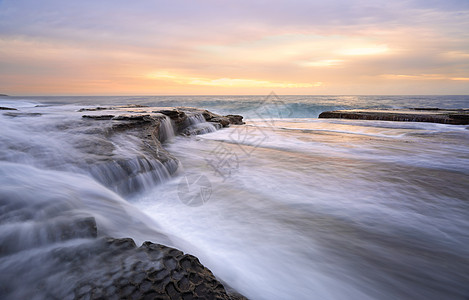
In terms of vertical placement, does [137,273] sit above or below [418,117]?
below

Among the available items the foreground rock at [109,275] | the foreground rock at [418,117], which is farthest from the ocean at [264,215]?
the foreground rock at [418,117]

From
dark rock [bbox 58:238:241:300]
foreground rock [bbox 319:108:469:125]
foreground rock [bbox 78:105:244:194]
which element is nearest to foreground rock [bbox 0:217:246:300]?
dark rock [bbox 58:238:241:300]

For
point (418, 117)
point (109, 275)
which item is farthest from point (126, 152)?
point (418, 117)

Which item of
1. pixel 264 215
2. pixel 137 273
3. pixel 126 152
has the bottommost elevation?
pixel 264 215

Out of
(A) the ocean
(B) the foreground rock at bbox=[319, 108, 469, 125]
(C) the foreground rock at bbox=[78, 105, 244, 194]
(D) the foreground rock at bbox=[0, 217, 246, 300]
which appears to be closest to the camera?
(D) the foreground rock at bbox=[0, 217, 246, 300]

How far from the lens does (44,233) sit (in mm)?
1477

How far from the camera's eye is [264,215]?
269 centimetres

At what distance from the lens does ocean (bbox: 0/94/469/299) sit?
1.66m

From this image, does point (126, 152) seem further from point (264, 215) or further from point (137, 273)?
point (137, 273)

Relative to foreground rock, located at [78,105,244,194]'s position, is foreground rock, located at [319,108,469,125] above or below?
above

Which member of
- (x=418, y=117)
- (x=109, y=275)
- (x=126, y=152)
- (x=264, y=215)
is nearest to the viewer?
A: (x=109, y=275)

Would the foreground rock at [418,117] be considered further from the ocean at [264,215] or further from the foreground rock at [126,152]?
the foreground rock at [126,152]

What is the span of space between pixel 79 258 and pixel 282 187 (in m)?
2.73

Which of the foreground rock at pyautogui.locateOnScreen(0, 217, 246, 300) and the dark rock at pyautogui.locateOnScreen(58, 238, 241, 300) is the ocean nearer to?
the foreground rock at pyautogui.locateOnScreen(0, 217, 246, 300)
